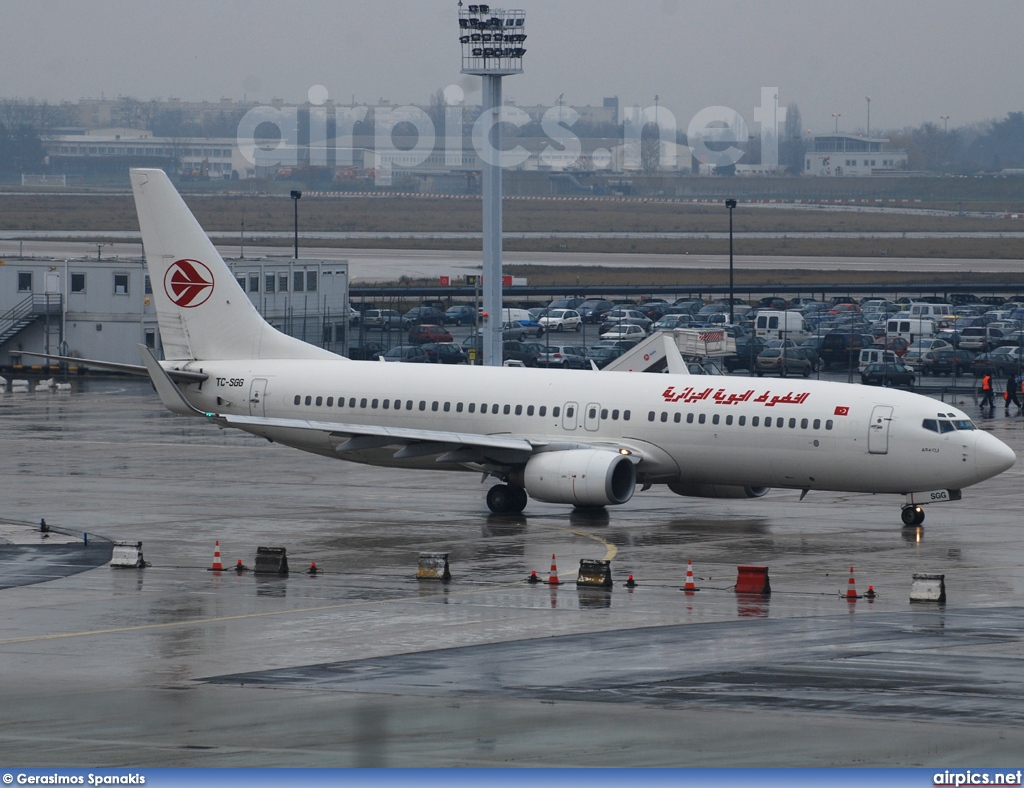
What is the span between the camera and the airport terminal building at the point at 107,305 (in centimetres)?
8669

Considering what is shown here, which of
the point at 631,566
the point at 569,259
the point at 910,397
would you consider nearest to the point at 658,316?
the point at 569,259

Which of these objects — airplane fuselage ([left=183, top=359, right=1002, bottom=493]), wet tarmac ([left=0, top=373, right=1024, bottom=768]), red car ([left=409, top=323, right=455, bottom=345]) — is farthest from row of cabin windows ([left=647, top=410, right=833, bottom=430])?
red car ([left=409, top=323, right=455, bottom=345])

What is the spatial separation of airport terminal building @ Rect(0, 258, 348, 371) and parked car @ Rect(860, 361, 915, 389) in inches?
1083

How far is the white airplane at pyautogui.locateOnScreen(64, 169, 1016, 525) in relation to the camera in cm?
4222

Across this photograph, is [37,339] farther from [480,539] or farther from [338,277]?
[480,539]

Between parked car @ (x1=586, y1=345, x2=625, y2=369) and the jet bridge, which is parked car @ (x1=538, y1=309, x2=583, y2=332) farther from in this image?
the jet bridge

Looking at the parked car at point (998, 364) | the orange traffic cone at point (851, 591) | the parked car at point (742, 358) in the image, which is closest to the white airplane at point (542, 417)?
the orange traffic cone at point (851, 591)

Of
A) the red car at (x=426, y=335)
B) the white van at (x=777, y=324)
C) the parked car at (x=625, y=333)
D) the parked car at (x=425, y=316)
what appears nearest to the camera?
the red car at (x=426, y=335)

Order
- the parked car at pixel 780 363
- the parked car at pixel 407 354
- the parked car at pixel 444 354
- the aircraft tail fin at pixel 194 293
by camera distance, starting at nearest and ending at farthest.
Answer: the aircraft tail fin at pixel 194 293 < the parked car at pixel 780 363 < the parked car at pixel 407 354 < the parked car at pixel 444 354

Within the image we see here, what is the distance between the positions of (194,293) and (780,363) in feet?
153

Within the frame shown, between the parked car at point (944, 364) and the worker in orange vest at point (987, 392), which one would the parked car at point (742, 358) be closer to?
the parked car at point (944, 364)

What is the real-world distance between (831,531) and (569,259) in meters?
135

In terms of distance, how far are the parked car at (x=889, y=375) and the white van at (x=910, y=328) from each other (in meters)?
15.5

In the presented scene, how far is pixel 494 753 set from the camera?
62.4 ft
